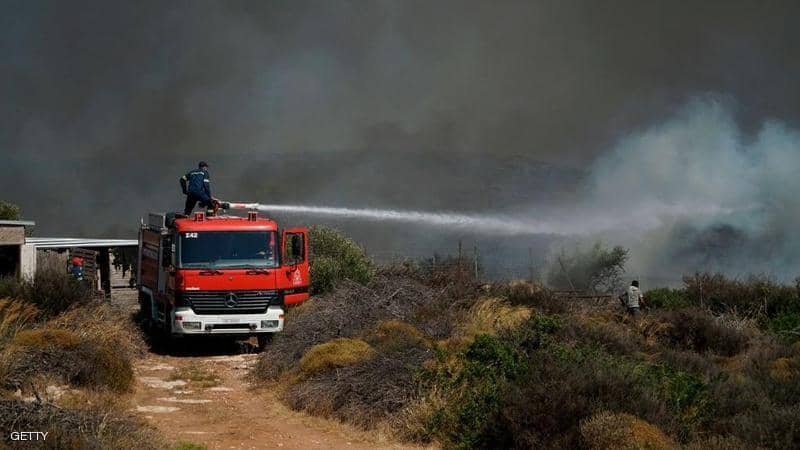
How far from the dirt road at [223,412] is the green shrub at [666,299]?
1359cm

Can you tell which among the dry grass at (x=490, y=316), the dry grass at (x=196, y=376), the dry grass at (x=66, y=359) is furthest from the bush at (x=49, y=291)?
the dry grass at (x=490, y=316)

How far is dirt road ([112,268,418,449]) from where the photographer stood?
12.0 m

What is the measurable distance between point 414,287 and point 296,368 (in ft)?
19.0

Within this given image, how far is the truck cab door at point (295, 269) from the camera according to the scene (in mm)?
19766

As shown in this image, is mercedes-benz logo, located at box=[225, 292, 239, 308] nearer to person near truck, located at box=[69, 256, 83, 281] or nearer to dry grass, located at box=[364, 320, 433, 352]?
dry grass, located at box=[364, 320, 433, 352]

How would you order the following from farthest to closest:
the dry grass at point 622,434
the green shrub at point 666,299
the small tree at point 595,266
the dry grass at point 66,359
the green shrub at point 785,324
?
the small tree at point 595,266, the green shrub at point 666,299, the green shrub at point 785,324, the dry grass at point 66,359, the dry grass at point 622,434

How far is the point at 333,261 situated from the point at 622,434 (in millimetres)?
17193

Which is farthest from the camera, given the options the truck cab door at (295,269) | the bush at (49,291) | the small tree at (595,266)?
the small tree at (595,266)

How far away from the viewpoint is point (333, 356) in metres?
15.2

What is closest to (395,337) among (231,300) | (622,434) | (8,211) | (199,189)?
(231,300)

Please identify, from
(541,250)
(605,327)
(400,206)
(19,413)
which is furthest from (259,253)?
(400,206)

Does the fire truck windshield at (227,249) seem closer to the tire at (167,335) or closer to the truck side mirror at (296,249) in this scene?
the truck side mirror at (296,249)

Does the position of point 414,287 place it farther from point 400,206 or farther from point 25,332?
point 400,206

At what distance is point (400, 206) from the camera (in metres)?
54.2
